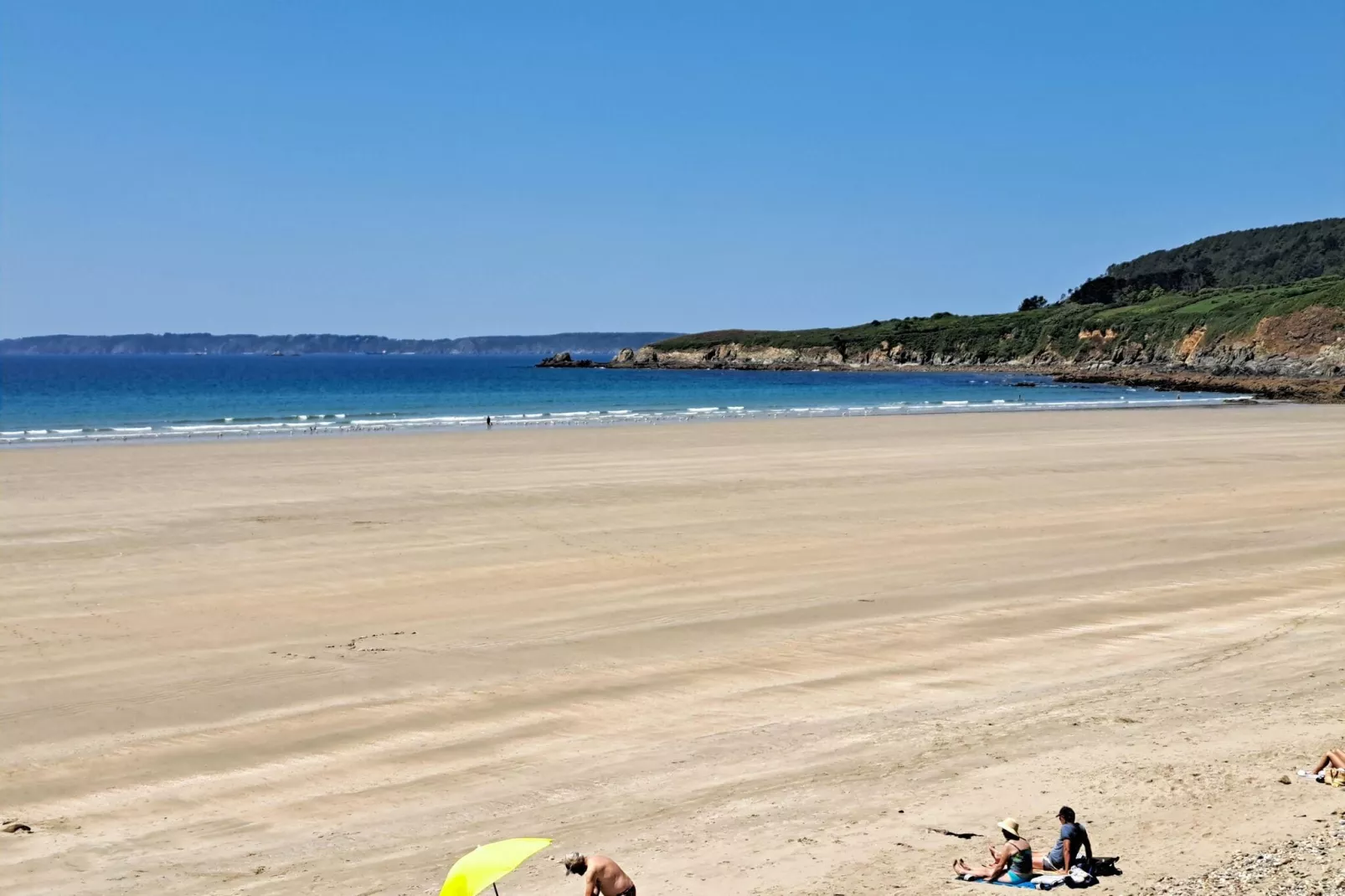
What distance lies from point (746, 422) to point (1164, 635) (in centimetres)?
3643

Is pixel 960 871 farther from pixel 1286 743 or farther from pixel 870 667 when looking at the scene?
pixel 870 667

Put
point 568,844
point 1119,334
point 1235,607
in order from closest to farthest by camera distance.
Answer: point 568,844
point 1235,607
point 1119,334

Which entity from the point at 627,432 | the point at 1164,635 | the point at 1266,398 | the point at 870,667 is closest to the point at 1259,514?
the point at 1164,635

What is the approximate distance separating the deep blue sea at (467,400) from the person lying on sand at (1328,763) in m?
39.8

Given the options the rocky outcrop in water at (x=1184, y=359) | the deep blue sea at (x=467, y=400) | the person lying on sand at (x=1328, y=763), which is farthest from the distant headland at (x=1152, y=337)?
the person lying on sand at (x=1328, y=763)

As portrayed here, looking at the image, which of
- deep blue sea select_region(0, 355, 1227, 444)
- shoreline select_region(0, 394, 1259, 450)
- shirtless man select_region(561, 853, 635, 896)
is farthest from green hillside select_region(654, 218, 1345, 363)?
shirtless man select_region(561, 853, 635, 896)

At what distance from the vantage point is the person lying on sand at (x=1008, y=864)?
630cm

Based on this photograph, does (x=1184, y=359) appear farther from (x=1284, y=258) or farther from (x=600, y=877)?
(x=600, y=877)

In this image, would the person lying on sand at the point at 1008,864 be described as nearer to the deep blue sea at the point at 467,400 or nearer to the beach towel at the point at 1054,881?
the beach towel at the point at 1054,881

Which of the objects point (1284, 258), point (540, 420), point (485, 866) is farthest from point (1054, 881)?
point (1284, 258)

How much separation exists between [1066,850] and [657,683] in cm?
466

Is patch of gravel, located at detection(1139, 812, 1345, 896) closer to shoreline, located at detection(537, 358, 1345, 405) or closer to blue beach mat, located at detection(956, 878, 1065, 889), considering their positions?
blue beach mat, located at detection(956, 878, 1065, 889)

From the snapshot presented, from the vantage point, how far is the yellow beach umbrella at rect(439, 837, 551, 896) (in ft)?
17.4

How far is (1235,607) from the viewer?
13.1 m
